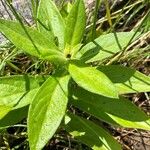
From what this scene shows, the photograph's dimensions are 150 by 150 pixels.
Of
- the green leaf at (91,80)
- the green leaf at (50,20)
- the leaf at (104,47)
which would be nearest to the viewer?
the green leaf at (91,80)

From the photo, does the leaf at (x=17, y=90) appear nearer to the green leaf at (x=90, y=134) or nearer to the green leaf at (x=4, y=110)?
the green leaf at (x=4, y=110)

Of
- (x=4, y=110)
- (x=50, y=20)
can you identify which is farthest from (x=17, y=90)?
(x=50, y=20)

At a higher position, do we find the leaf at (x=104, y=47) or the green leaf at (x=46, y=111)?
the leaf at (x=104, y=47)

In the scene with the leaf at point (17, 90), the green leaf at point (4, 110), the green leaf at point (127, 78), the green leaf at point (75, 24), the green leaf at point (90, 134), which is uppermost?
the green leaf at point (75, 24)

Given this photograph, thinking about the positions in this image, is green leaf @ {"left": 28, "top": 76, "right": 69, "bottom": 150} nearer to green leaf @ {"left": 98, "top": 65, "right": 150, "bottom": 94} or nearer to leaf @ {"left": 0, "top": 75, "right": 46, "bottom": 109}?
leaf @ {"left": 0, "top": 75, "right": 46, "bottom": 109}

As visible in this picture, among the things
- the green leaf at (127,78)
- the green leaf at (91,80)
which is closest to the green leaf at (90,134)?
the green leaf at (127,78)

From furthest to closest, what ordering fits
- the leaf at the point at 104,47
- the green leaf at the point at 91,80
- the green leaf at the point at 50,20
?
the green leaf at the point at 50,20, the leaf at the point at 104,47, the green leaf at the point at 91,80

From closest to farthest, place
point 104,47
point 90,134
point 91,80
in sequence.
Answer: point 91,80
point 104,47
point 90,134

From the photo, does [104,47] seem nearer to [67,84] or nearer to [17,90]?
[67,84]
